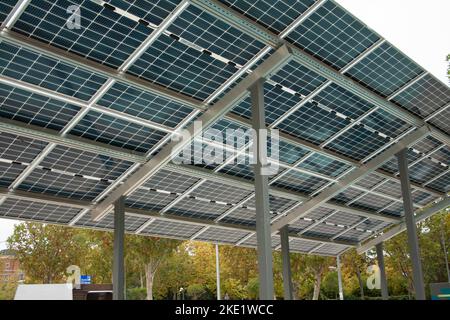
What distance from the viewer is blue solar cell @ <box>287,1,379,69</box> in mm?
16203

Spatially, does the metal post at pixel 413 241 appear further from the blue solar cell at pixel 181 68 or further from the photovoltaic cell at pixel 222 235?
the photovoltaic cell at pixel 222 235

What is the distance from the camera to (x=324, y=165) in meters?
25.5

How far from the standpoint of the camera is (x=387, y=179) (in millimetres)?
28766

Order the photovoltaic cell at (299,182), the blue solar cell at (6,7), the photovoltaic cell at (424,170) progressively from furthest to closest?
the photovoltaic cell at (424,170)
the photovoltaic cell at (299,182)
the blue solar cell at (6,7)

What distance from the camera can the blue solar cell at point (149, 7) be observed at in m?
14.3

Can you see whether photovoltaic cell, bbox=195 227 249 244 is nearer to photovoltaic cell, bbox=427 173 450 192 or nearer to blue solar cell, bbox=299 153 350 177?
blue solar cell, bbox=299 153 350 177

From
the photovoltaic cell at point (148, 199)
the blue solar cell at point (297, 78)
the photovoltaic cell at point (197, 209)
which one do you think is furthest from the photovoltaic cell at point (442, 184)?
the photovoltaic cell at point (148, 199)

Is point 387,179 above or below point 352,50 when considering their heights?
below

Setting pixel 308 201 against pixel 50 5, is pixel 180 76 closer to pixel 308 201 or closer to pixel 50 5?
pixel 50 5

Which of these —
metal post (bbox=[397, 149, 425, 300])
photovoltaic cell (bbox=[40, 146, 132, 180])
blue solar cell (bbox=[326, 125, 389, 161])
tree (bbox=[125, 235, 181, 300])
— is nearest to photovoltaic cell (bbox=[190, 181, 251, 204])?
photovoltaic cell (bbox=[40, 146, 132, 180])

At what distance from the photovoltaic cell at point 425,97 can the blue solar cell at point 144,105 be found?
932cm

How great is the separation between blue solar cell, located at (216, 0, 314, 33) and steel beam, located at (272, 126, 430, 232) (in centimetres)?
1083
